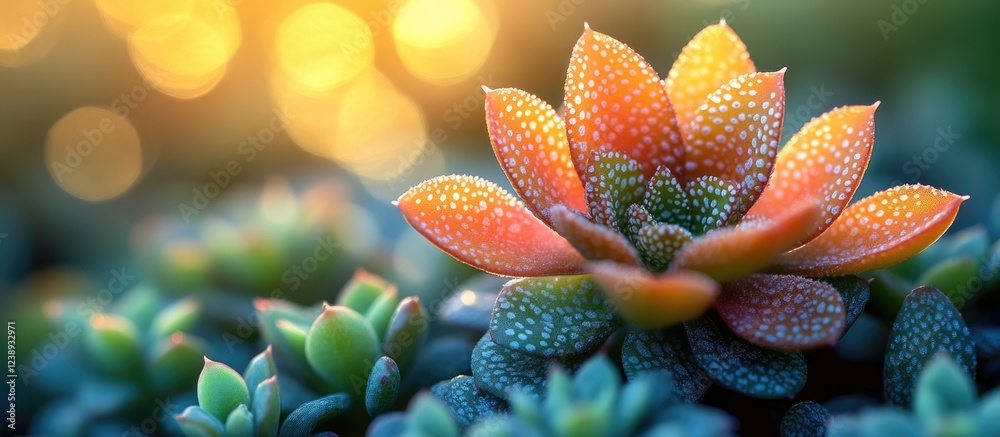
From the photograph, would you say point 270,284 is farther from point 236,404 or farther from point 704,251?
point 704,251

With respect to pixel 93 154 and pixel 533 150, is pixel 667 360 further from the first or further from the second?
pixel 93 154

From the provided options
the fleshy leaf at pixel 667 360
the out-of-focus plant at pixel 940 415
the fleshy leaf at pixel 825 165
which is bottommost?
the fleshy leaf at pixel 667 360

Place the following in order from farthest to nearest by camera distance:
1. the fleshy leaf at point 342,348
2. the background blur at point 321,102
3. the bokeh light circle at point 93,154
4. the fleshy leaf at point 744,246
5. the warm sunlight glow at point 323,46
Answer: the warm sunlight glow at point 323,46, the bokeh light circle at point 93,154, the background blur at point 321,102, the fleshy leaf at point 342,348, the fleshy leaf at point 744,246

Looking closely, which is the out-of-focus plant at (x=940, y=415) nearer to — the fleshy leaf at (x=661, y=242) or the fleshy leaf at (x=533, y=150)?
the fleshy leaf at (x=661, y=242)

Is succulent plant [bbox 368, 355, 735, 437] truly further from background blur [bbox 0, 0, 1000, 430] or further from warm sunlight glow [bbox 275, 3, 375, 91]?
warm sunlight glow [bbox 275, 3, 375, 91]

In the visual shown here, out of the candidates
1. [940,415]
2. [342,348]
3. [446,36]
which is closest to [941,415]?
[940,415]

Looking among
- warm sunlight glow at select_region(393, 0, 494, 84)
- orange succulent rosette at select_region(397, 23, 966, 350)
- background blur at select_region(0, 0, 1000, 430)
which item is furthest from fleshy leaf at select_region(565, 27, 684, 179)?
warm sunlight glow at select_region(393, 0, 494, 84)

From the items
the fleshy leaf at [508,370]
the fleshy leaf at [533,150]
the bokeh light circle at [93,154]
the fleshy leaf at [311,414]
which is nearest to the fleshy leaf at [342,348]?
the fleshy leaf at [311,414]
